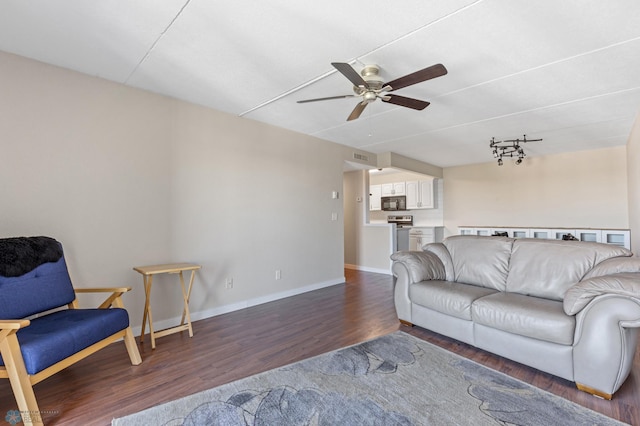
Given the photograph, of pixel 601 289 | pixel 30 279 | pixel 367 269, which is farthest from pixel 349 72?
pixel 367 269

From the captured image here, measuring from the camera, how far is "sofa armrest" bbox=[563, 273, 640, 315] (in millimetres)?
1760

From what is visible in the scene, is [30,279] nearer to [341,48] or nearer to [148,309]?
[148,309]

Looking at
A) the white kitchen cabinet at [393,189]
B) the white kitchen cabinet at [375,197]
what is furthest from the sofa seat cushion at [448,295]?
the white kitchen cabinet at [375,197]

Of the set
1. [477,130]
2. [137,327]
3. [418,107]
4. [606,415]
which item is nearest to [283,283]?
[137,327]

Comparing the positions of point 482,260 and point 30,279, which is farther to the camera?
point 482,260

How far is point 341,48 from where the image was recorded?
7.71 ft

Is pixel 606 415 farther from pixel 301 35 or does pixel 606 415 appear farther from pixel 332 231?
pixel 332 231

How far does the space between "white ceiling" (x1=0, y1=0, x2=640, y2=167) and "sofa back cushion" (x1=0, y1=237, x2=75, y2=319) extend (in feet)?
5.25

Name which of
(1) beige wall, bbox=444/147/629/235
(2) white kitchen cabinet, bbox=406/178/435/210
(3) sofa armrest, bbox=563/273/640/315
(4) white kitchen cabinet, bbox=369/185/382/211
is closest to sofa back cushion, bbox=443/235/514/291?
(3) sofa armrest, bbox=563/273/640/315

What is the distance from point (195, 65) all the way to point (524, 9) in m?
2.61

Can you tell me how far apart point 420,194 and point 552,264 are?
507cm

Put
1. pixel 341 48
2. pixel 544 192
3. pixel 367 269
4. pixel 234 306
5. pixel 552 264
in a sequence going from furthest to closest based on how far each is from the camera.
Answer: pixel 367 269, pixel 544 192, pixel 234 306, pixel 552 264, pixel 341 48

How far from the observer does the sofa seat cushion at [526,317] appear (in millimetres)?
2012

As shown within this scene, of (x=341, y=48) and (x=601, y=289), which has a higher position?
(x=341, y=48)
